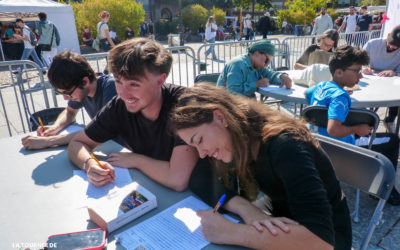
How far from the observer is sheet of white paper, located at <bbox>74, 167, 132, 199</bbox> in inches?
54.4

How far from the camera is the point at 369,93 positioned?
297cm

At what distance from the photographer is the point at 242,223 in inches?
44.0

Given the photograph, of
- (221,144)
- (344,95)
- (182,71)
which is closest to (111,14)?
(182,71)

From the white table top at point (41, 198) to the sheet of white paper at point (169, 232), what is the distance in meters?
0.04

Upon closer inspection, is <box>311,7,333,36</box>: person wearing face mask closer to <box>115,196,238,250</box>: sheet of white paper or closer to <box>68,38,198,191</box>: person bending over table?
<box>68,38,198,191</box>: person bending over table

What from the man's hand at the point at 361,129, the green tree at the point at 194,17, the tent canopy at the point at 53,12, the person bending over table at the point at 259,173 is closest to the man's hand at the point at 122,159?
the person bending over table at the point at 259,173

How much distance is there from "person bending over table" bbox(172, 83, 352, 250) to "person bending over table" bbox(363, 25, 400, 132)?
136 inches

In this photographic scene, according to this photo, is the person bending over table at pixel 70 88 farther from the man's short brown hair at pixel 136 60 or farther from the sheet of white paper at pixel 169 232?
the sheet of white paper at pixel 169 232

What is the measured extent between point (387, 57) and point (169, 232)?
441 cm

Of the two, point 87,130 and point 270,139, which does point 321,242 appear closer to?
point 270,139

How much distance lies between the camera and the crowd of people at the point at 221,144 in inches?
40.2

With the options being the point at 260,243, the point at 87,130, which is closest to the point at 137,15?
the point at 87,130

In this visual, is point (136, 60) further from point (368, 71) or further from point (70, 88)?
point (368, 71)

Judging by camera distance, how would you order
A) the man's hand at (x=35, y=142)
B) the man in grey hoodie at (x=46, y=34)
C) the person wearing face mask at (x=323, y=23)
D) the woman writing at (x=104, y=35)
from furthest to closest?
the woman writing at (x=104, y=35) → the person wearing face mask at (x=323, y=23) → the man in grey hoodie at (x=46, y=34) → the man's hand at (x=35, y=142)
